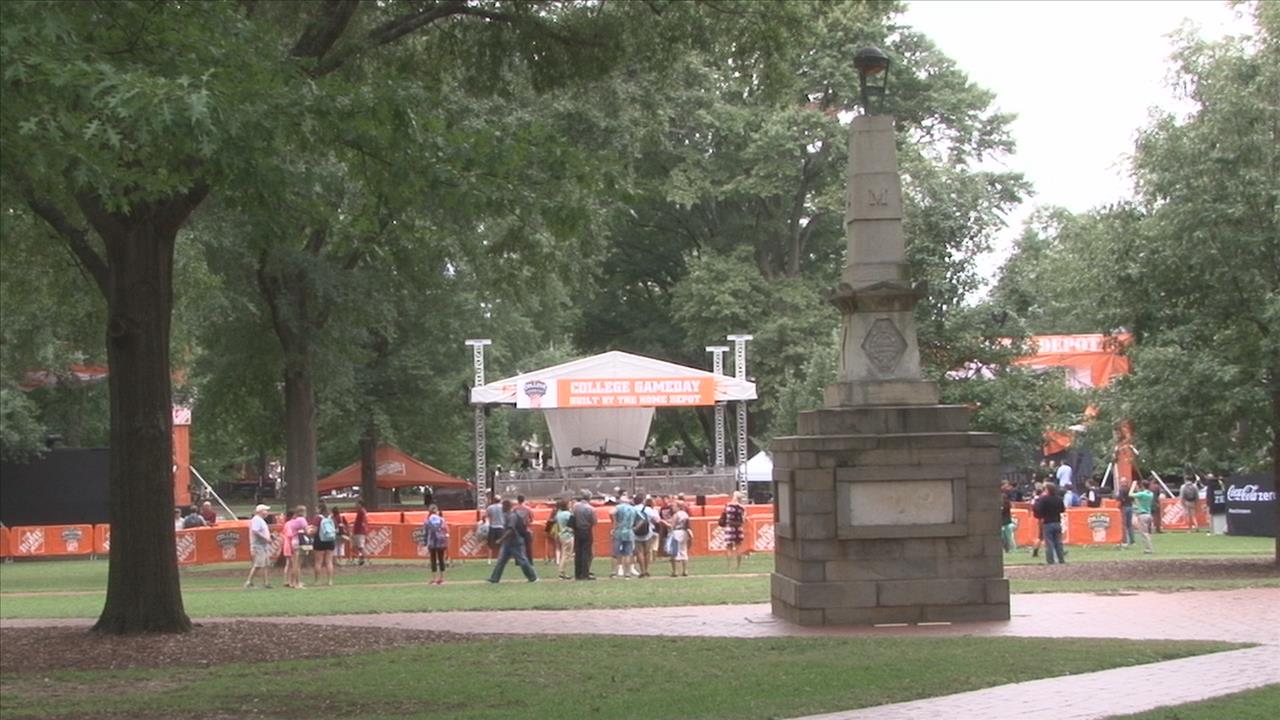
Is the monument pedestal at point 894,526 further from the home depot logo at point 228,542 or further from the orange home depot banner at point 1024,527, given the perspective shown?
the home depot logo at point 228,542

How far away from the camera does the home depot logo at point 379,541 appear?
38188 millimetres

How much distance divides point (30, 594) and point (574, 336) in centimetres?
3439

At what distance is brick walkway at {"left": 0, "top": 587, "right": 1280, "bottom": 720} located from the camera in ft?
35.7

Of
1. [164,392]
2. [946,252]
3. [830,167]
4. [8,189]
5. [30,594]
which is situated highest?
[830,167]

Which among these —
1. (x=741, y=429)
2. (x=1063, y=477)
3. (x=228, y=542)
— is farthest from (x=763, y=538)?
(x=228, y=542)

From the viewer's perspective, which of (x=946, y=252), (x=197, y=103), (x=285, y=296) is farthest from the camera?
(x=946, y=252)

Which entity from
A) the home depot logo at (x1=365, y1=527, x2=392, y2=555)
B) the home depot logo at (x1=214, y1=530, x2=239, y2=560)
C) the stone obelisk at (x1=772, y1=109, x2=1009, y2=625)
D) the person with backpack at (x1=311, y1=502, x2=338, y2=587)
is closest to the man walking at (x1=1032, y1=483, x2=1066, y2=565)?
the stone obelisk at (x1=772, y1=109, x2=1009, y2=625)

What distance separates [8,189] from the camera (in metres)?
13.4

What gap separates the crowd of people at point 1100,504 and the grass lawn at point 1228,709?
11.7 meters

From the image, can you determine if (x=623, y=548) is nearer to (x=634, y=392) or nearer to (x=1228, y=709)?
(x=634, y=392)

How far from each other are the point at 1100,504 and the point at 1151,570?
1756 centimetres

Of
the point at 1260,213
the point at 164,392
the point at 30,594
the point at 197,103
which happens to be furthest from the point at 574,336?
the point at 197,103

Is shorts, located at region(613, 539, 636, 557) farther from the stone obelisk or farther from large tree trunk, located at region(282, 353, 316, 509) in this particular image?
the stone obelisk

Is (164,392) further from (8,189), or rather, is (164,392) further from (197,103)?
(197,103)
